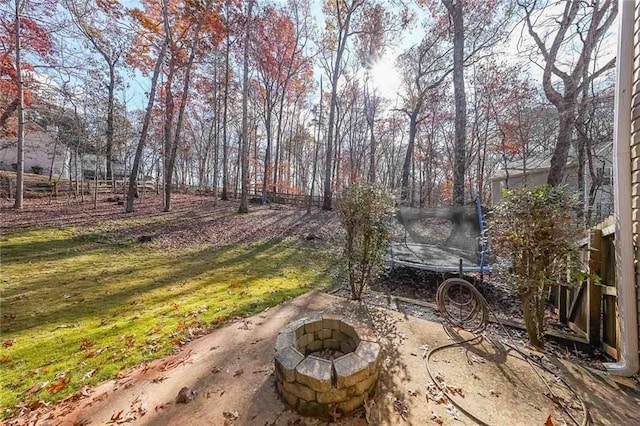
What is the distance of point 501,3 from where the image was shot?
9.00 meters

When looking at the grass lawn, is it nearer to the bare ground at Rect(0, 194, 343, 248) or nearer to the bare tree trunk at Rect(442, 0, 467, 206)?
the bare ground at Rect(0, 194, 343, 248)

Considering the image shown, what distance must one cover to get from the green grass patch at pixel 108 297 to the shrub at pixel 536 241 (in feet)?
9.59

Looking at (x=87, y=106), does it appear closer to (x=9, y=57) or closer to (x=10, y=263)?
(x=9, y=57)

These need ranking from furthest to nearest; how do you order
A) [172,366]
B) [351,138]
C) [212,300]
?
[351,138]
[212,300]
[172,366]

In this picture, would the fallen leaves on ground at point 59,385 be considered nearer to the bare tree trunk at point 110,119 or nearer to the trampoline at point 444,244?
the trampoline at point 444,244

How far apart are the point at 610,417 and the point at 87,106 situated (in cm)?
1671

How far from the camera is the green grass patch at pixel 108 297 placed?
2332mm

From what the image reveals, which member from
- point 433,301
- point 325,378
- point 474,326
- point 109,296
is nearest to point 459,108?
point 433,301

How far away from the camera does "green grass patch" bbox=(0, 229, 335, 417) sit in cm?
233

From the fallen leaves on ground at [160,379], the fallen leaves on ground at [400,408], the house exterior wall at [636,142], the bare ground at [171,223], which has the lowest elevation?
the fallen leaves on ground at [160,379]

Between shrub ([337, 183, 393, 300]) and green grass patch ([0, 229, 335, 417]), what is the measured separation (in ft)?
3.77

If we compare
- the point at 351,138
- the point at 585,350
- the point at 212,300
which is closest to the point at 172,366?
the point at 212,300

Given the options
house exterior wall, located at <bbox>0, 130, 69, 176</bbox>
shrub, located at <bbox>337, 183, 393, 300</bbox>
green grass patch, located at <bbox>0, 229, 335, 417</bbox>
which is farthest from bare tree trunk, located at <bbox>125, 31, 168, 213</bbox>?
house exterior wall, located at <bbox>0, 130, 69, 176</bbox>

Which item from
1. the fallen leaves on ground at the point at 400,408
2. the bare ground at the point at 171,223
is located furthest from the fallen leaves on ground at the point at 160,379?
the bare ground at the point at 171,223
